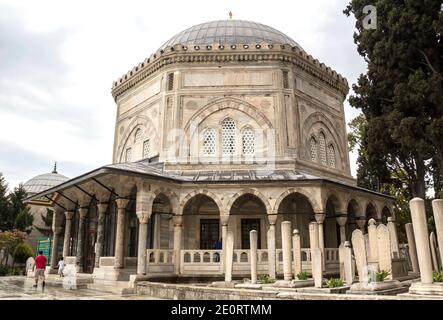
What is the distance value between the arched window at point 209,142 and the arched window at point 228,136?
457 mm

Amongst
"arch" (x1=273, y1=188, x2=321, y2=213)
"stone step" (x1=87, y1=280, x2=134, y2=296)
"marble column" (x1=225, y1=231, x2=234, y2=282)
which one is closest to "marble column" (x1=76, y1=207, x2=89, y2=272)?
"stone step" (x1=87, y1=280, x2=134, y2=296)

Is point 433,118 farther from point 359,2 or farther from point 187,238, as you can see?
point 187,238

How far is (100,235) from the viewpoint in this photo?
14.5 meters

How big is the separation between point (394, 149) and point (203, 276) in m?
8.83

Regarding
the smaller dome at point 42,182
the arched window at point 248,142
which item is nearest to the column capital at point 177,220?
the arched window at point 248,142

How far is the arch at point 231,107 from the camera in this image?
17422mm

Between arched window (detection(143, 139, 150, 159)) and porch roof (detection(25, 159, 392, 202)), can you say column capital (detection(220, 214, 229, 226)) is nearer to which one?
porch roof (detection(25, 159, 392, 202))

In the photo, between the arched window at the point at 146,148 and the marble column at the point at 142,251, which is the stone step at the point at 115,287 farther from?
the arched window at the point at 146,148

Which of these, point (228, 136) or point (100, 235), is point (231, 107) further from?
point (100, 235)

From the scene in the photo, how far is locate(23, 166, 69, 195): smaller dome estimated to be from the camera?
128 feet

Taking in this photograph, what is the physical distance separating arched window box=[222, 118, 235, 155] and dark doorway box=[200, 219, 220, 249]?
3139mm
